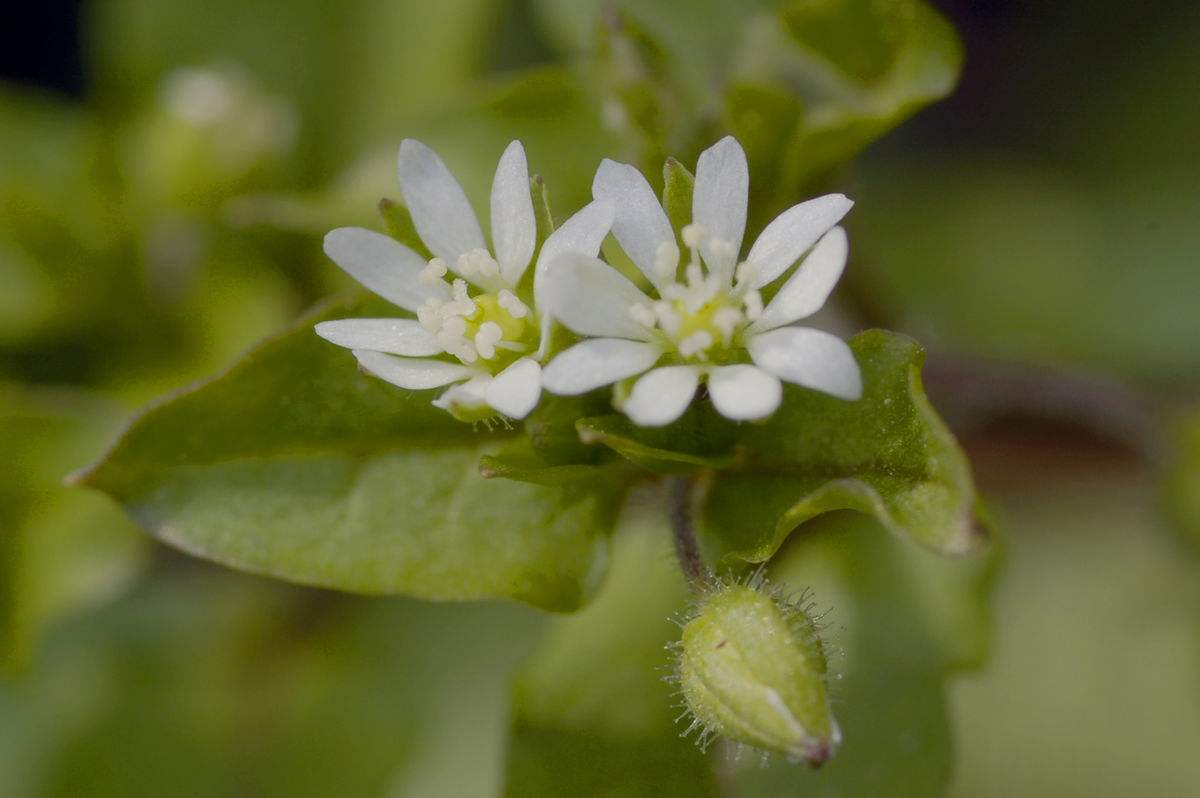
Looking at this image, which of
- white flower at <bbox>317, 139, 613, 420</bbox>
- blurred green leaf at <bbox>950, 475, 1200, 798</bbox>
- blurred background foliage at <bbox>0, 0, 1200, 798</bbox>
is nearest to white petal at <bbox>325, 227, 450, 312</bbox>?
white flower at <bbox>317, 139, 613, 420</bbox>

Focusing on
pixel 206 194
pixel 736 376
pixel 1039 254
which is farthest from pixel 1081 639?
pixel 206 194

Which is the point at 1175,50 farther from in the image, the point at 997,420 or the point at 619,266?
the point at 619,266

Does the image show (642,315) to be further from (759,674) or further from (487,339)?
(759,674)

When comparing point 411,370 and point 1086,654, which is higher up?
point 411,370

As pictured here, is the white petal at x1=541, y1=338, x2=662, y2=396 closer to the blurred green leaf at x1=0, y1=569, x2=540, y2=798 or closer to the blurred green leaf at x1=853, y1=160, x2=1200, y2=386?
the blurred green leaf at x1=0, y1=569, x2=540, y2=798

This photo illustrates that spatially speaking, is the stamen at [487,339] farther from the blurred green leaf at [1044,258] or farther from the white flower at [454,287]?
the blurred green leaf at [1044,258]

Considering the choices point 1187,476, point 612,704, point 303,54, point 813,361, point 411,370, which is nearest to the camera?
point 813,361

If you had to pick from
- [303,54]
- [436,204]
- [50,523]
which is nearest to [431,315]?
[436,204]
